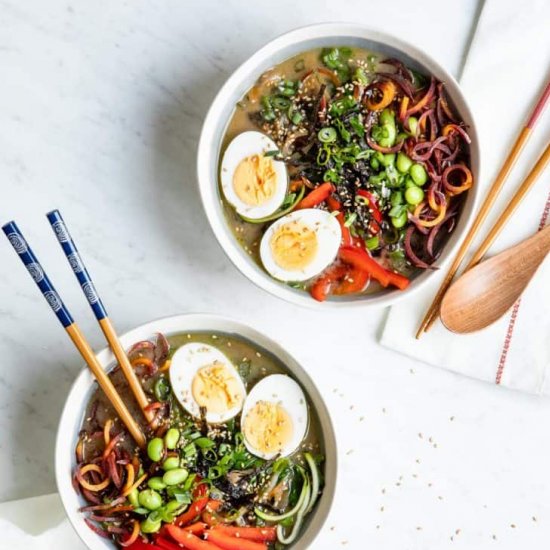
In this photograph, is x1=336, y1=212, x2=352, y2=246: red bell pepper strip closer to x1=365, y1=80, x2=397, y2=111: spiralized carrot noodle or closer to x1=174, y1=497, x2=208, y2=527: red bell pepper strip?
x1=365, y1=80, x2=397, y2=111: spiralized carrot noodle

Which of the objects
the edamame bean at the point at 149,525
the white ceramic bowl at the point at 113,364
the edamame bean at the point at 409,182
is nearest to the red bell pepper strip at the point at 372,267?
the edamame bean at the point at 409,182

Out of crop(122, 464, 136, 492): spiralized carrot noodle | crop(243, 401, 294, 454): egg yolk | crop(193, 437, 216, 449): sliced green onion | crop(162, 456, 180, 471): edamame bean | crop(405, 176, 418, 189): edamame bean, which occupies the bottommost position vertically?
crop(122, 464, 136, 492): spiralized carrot noodle

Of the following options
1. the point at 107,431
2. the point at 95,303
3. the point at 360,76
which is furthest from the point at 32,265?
the point at 360,76

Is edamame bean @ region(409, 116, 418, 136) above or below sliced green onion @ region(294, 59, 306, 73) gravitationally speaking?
below

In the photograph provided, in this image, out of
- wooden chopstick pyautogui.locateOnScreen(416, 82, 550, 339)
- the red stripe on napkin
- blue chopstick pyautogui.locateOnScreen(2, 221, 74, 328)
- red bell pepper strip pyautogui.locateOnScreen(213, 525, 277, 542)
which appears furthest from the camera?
the red stripe on napkin

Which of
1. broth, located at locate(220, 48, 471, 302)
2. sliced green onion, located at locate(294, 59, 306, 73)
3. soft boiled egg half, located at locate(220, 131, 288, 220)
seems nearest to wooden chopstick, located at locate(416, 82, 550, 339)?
broth, located at locate(220, 48, 471, 302)

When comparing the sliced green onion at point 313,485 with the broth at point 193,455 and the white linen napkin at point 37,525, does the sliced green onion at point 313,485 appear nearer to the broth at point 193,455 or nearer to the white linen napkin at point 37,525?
the broth at point 193,455

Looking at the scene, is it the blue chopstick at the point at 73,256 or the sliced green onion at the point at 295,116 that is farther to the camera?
the sliced green onion at the point at 295,116
